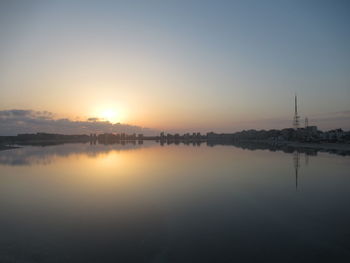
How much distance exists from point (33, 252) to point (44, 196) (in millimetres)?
7663

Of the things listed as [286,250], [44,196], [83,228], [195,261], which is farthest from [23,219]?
[286,250]

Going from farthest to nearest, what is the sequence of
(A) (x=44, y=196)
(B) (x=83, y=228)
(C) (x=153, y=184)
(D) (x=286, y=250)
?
(C) (x=153, y=184) → (A) (x=44, y=196) → (B) (x=83, y=228) → (D) (x=286, y=250)

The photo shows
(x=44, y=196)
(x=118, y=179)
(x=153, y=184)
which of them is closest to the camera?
(x=44, y=196)

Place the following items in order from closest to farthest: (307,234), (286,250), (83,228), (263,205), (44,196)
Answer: (286,250)
(307,234)
(83,228)
(263,205)
(44,196)

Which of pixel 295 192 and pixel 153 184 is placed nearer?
pixel 295 192

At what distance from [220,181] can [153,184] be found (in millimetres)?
5063

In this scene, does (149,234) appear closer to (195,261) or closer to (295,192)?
(195,261)

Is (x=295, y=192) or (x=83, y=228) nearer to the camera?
(x=83, y=228)

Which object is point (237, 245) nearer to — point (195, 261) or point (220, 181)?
point (195, 261)

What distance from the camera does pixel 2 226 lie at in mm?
9289

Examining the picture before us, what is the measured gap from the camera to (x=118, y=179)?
20.2m

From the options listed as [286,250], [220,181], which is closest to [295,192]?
[220,181]

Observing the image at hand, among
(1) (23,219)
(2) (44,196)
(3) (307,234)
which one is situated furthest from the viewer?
(2) (44,196)

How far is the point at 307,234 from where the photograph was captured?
27.9 feet
